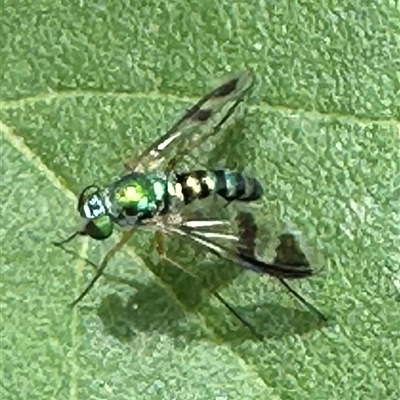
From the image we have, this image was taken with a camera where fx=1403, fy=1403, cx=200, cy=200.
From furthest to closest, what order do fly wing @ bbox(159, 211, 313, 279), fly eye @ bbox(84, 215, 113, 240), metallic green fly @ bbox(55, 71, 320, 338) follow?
fly eye @ bbox(84, 215, 113, 240)
metallic green fly @ bbox(55, 71, 320, 338)
fly wing @ bbox(159, 211, 313, 279)

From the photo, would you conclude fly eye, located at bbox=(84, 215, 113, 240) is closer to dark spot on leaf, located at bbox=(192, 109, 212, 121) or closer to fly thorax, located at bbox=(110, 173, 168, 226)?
fly thorax, located at bbox=(110, 173, 168, 226)

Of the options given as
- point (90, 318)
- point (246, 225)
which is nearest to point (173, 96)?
point (246, 225)

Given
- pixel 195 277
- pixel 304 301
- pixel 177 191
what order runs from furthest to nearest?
pixel 177 191 < pixel 195 277 < pixel 304 301

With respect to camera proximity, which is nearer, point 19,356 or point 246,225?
point 246,225

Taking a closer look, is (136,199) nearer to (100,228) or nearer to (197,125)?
(100,228)

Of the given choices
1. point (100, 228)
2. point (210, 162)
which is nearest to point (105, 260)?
point (100, 228)

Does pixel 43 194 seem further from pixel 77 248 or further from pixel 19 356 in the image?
pixel 19 356

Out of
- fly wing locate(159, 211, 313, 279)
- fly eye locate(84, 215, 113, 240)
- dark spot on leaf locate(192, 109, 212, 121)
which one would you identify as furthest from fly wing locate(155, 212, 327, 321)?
dark spot on leaf locate(192, 109, 212, 121)
